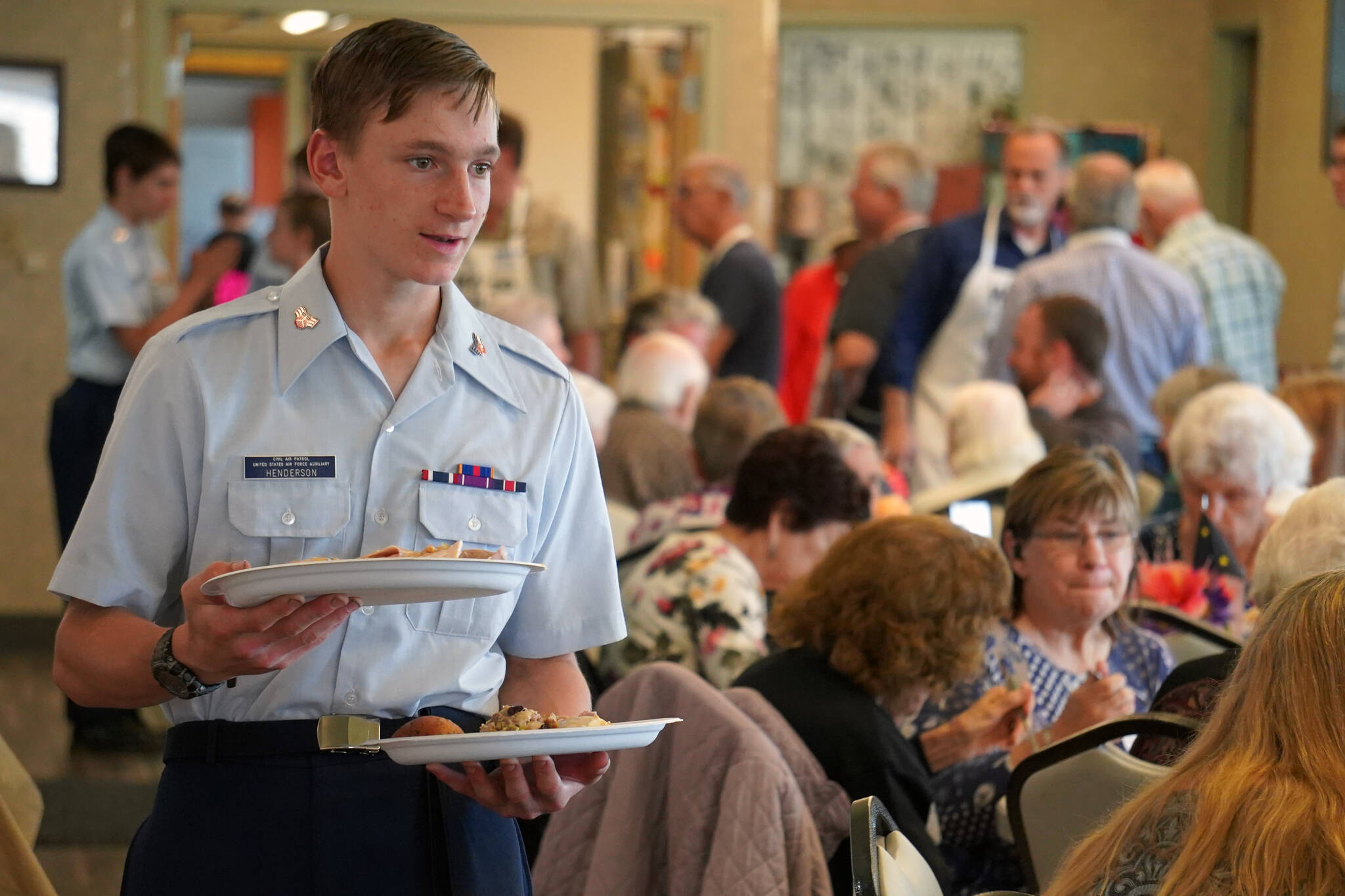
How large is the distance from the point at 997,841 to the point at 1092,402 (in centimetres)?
230

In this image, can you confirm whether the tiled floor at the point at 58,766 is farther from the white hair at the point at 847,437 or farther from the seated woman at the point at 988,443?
the seated woman at the point at 988,443

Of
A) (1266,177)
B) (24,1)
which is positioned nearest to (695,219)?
(24,1)

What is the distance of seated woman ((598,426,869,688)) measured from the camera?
124 inches

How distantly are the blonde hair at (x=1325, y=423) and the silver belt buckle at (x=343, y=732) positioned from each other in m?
3.18

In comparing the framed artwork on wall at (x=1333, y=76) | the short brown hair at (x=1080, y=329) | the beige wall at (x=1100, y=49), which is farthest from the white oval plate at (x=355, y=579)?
the beige wall at (x=1100, y=49)

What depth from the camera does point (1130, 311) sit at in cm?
521

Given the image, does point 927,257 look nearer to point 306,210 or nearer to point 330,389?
point 306,210

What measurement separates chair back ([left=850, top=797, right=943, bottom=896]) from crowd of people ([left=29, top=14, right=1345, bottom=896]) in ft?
0.60

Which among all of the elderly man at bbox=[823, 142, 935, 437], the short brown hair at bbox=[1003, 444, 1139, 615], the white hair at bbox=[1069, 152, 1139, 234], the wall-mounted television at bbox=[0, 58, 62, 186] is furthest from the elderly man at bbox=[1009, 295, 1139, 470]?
the wall-mounted television at bbox=[0, 58, 62, 186]

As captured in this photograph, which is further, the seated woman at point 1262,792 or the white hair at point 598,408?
the white hair at point 598,408

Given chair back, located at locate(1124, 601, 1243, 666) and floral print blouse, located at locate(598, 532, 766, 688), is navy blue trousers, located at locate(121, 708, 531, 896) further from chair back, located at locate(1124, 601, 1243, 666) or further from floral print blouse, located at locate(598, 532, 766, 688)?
chair back, located at locate(1124, 601, 1243, 666)

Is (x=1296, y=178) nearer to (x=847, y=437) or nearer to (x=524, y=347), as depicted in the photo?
(x=847, y=437)

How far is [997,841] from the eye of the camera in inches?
108

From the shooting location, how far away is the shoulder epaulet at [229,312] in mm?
1495
